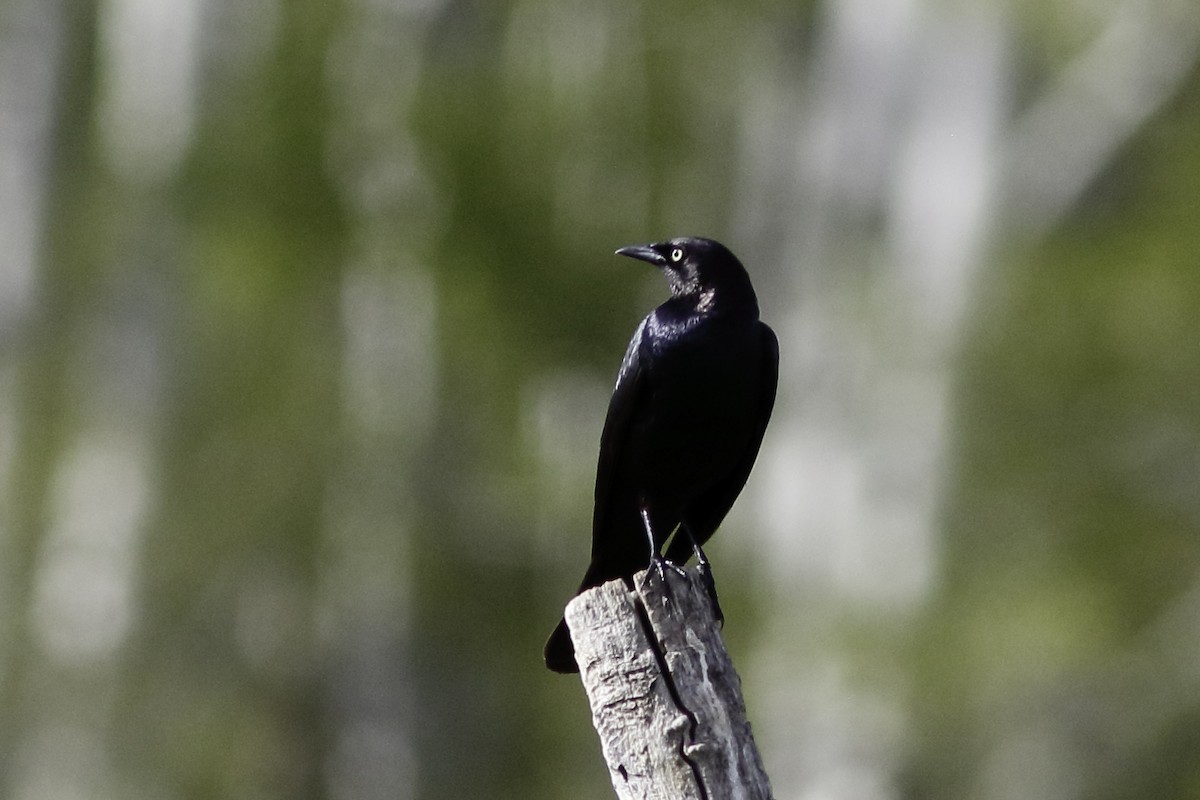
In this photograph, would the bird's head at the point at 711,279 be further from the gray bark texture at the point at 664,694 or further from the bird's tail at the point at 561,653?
the gray bark texture at the point at 664,694

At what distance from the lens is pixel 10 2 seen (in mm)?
13492

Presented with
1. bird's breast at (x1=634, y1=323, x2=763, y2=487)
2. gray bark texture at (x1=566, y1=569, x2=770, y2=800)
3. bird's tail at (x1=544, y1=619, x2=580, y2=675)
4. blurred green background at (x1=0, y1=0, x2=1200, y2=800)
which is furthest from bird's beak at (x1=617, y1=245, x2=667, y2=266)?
blurred green background at (x1=0, y1=0, x2=1200, y2=800)

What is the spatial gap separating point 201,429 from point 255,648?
1728mm

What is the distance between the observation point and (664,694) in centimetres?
368

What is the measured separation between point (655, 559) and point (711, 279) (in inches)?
39.6

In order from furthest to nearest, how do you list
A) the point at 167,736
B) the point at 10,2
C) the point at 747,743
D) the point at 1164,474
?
1. the point at 10,2
2. the point at 167,736
3. the point at 1164,474
4. the point at 747,743

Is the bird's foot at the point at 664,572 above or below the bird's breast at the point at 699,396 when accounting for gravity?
below

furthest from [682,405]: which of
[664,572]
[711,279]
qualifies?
[664,572]

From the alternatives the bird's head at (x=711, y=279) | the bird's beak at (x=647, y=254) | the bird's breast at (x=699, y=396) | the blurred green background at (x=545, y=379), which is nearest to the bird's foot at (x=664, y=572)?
the bird's breast at (x=699, y=396)

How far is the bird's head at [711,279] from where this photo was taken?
Answer: 5262 mm

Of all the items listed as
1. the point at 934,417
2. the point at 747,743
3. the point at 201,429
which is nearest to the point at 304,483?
the point at 201,429

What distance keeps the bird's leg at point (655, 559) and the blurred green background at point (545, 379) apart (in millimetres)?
6804

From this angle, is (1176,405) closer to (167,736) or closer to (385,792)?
(385,792)

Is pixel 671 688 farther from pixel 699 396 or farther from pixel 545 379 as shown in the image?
pixel 545 379
